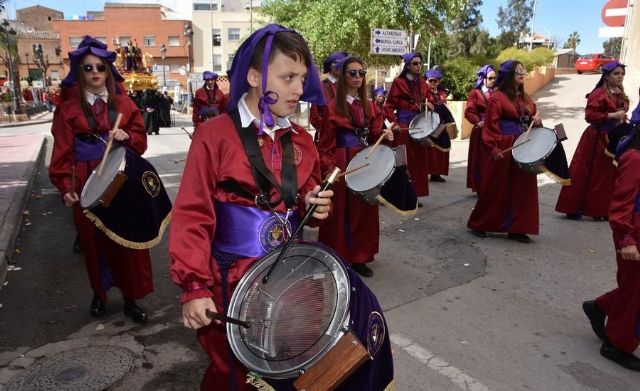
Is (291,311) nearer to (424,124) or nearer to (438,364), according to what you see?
(438,364)

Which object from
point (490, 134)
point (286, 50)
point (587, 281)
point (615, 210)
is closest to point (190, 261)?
point (286, 50)

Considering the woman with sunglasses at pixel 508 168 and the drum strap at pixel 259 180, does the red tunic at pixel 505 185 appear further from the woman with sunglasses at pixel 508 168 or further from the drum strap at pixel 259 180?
the drum strap at pixel 259 180

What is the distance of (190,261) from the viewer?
1.90 meters

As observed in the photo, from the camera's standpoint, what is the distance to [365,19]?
16984 mm

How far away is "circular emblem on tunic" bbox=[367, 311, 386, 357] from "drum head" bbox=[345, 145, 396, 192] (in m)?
2.30

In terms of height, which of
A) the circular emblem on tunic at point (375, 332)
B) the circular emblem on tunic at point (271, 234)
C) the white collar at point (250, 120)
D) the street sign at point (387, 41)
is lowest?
the circular emblem on tunic at point (375, 332)

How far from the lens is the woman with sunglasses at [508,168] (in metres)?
5.94

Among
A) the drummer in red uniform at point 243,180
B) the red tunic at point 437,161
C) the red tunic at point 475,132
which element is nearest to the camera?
the drummer in red uniform at point 243,180

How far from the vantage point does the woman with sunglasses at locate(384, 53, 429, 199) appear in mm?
7977

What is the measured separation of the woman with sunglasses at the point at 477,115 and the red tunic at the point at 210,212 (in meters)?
6.80

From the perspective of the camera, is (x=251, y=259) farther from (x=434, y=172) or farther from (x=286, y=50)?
(x=434, y=172)

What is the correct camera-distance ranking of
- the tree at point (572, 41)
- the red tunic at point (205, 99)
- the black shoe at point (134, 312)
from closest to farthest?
the black shoe at point (134, 312) → the red tunic at point (205, 99) → the tree at point (572, 41)

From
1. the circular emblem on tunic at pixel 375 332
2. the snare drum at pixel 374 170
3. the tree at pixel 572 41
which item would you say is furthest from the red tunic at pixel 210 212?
the tree at pixel 572 41

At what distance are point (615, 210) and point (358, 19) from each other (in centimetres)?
1506
